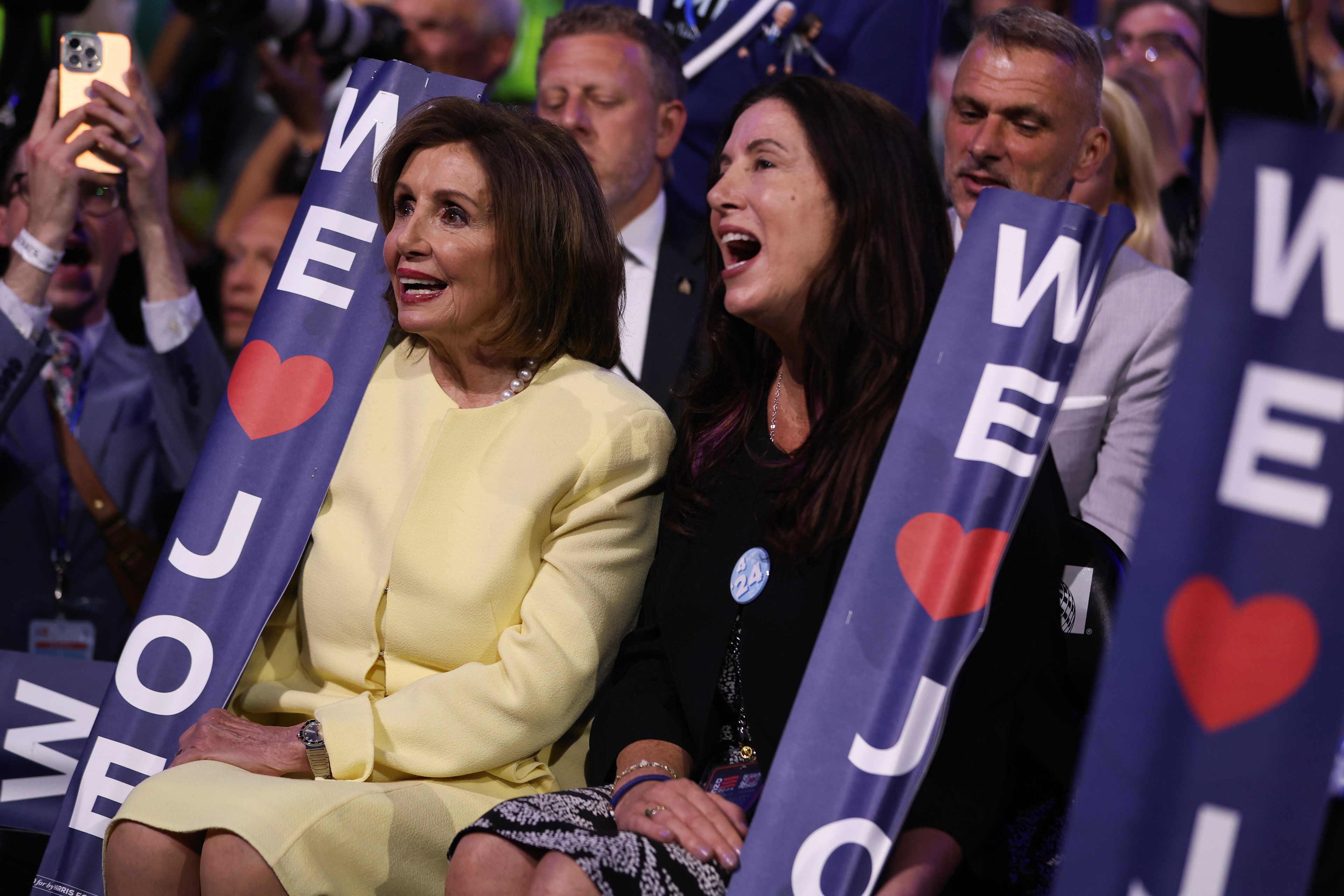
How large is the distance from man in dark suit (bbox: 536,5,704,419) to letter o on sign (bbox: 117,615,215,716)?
139 cm

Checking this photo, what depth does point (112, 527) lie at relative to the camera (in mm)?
3160

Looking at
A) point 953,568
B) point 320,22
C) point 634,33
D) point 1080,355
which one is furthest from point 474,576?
point 320,22

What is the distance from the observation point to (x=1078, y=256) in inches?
65.7

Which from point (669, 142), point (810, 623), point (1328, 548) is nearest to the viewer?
point (1328, 548)

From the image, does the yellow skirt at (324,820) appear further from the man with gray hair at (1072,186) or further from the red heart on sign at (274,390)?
the man with gray hair at (1072,186)

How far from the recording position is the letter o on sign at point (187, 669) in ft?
7.04

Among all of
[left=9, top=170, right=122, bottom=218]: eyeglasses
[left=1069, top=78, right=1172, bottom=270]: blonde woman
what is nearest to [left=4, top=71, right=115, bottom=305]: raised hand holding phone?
[left=9, top=170, right=122, bottom=218]: eyeglasses

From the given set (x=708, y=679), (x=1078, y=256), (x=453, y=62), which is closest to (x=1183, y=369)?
(x=1078, y=256)

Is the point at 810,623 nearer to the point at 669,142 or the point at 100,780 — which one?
the point at 100,780

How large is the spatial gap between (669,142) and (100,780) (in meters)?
2.22

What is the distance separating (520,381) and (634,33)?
1.56 metres

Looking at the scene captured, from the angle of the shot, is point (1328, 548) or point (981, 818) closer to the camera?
point (1328, 548)

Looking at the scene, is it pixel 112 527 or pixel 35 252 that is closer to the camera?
pixel 35 252

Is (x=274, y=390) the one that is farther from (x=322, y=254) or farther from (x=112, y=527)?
(x=112, y=527)
